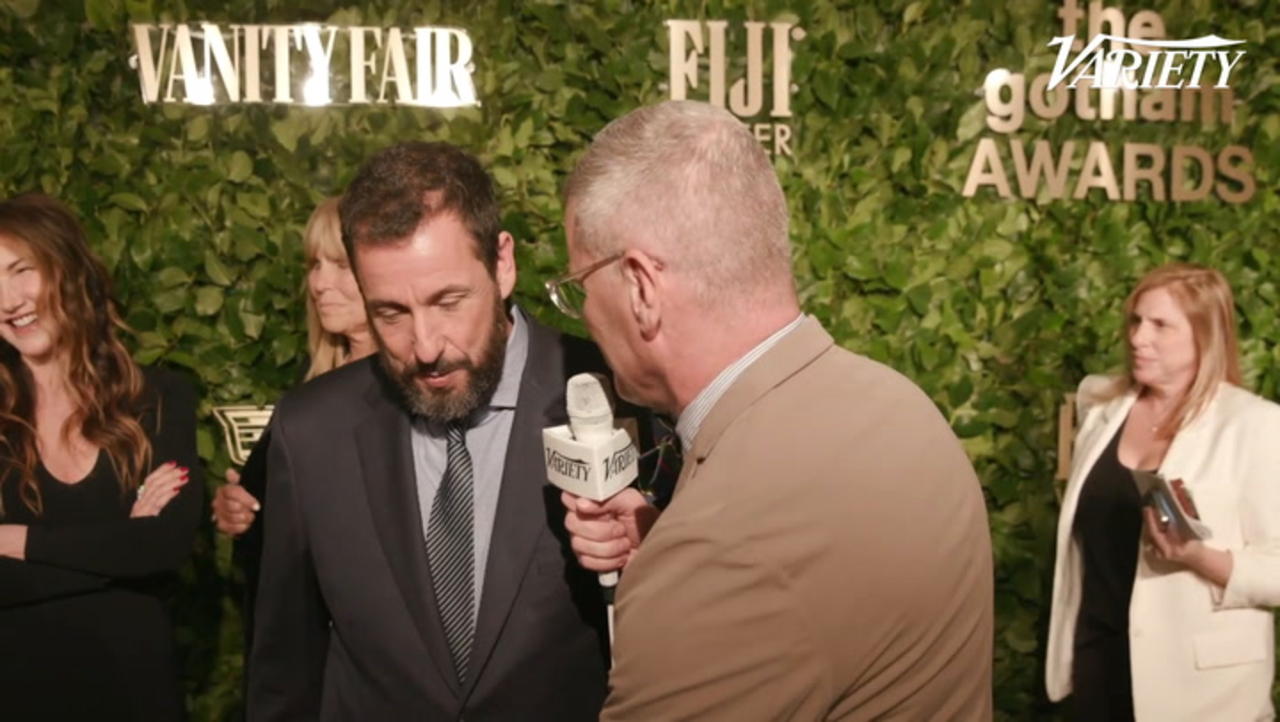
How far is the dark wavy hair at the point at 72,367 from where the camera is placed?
2387mm

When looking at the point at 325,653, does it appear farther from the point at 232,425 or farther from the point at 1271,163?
the point at 1271,163

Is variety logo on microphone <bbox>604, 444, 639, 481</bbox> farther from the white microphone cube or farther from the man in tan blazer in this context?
the man in tan blazer

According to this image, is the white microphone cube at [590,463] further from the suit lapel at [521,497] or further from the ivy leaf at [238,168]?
the ivy leaf at [238,168]

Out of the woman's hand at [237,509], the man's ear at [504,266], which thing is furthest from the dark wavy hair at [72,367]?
the man's ear at [504,266]

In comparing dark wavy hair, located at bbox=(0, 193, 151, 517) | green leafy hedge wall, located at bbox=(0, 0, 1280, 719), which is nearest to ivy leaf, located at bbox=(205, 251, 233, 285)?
green leafy hedge wall, located at bbox=(0, 0, 1280, 719)

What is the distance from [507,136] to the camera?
3160 millimetres

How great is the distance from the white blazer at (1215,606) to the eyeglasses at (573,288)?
2.05m

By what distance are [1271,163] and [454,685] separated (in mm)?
3181

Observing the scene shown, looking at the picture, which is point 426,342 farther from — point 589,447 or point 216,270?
point 216,270

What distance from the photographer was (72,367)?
8.14 feet

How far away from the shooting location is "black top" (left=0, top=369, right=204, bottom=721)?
2.30 meters

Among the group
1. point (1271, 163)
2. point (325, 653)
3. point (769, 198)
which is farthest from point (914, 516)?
point (1271, 163)

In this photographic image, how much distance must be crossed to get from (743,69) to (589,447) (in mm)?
2150

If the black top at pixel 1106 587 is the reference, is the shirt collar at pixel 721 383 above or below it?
above
